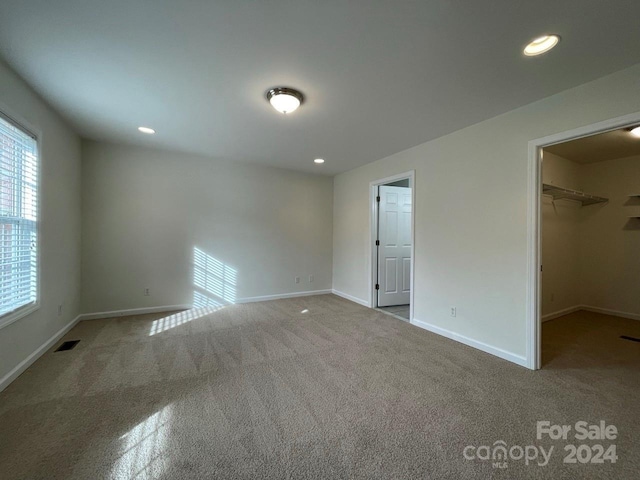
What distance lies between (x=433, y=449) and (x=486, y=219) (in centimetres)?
230

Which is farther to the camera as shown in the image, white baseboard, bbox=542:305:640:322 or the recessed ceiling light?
white baseboard, bbox=542:305:640:322

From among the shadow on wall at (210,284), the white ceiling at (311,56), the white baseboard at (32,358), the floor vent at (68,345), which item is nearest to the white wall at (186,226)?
the shadow on wall at (210,284)

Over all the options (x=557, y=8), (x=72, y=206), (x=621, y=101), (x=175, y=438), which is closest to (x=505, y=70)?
(x=557, y=8)

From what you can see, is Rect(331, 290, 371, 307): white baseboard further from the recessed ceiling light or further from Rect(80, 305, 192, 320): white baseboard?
the recessed ceiling light

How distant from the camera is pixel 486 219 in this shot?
2791 millimetres

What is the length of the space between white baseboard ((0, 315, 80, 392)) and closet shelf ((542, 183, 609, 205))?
6.11 meters

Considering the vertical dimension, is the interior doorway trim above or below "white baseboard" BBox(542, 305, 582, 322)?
above

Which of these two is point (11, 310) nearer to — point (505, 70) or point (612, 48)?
point (505, 70)

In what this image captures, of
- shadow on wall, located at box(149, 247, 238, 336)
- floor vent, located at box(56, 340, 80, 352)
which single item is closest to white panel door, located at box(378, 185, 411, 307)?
shadow on wall, located at box(149, 247, 238, 336)

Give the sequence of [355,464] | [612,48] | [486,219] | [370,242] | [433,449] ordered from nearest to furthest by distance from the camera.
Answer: [355,464]
[433,449]
[612,48]
[486,219]
[370,242]

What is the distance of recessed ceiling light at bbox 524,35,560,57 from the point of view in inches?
64.2

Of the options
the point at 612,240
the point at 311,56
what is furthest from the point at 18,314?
the point at 612,240

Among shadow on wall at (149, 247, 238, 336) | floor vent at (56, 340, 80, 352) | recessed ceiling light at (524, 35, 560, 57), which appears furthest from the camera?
shadow on wall at (149, 247, 238, 336)

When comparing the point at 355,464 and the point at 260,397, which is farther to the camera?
the point at 260,397
